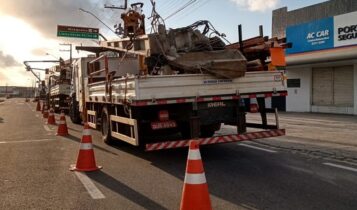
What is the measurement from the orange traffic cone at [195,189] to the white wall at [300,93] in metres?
23.0

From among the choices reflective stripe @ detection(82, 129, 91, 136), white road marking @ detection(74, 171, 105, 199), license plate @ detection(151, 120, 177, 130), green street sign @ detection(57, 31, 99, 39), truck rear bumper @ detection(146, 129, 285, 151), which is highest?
green street sign @ detection(57, 31, 99, 39)

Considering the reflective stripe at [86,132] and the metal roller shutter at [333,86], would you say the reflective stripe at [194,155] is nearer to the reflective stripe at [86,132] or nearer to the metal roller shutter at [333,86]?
the reflective stripe at [86,132]

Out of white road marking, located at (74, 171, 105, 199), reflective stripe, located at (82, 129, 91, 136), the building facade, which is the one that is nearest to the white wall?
the building facade

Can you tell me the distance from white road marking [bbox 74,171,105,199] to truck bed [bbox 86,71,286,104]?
5.56 ft

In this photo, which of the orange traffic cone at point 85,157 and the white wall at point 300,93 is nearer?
the orange traffic cone at point 85,157

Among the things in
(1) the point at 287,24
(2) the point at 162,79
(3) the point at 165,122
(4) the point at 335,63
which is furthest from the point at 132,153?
(1) the point at 287,24

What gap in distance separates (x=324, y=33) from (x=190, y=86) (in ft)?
57.3

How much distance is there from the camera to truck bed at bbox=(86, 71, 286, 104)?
361 inches

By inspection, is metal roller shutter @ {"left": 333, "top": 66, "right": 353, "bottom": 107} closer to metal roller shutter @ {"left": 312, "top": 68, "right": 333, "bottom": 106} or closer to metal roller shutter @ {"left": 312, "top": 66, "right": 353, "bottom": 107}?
metal roller shutter @ {"left": 312, "top": 66, "right": 353, "bottom": 107}

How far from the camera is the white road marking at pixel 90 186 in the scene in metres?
7.16

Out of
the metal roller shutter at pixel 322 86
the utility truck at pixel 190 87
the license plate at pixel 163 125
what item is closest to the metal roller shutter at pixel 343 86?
the metal roller shutter at pixel 322 86

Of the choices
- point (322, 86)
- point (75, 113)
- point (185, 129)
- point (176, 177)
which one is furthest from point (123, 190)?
point (322, 86)

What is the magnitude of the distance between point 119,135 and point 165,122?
5.97 feet

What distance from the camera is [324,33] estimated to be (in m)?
25.0
